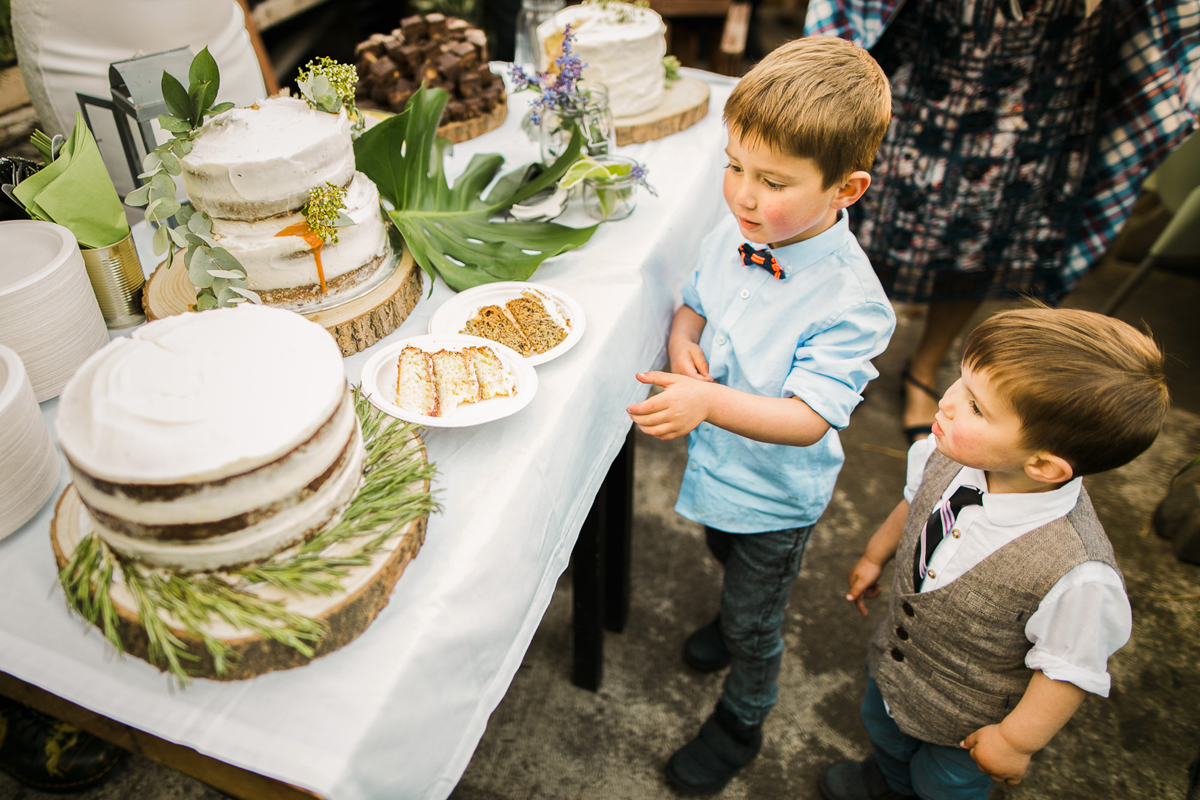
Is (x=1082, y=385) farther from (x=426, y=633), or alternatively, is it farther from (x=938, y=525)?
(x=426, y=633)

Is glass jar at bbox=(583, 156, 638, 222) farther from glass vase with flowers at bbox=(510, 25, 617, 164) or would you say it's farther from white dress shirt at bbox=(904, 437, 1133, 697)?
white dress shirt at bbox=(904, 437, 1133, 697)

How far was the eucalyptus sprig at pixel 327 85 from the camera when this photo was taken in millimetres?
1135

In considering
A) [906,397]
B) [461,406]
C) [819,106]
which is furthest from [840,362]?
[906,397]

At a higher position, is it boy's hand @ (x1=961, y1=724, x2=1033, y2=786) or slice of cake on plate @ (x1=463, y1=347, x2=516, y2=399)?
slice of cake on plate @ (x1=463, y1=347, x2=516, y2=399)

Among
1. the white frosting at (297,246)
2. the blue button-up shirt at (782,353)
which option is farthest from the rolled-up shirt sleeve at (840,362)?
the white frosting at (297,246)

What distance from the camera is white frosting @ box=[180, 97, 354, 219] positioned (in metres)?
1.03

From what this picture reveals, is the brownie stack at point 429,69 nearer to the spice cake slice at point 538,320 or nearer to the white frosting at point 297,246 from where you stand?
the white frosting at point 297,246

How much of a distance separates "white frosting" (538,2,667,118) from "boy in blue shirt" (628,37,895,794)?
0.67 m

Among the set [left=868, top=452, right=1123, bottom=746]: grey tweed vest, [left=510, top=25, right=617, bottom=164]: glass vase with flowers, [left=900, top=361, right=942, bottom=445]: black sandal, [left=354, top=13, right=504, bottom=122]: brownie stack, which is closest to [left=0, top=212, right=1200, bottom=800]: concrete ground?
[left=900, top=361, right=942, bottom=445]: black sandal

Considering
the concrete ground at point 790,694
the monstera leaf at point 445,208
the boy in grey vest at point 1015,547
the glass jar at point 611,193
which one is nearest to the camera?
the boy in grey vest at point 1015,547

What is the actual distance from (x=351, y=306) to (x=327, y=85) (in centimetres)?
35

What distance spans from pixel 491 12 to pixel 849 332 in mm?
3959

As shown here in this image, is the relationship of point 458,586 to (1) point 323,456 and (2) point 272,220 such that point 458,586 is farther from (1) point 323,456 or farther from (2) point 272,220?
(2) point 272,220

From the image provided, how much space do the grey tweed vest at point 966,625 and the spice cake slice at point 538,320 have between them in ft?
2.31
